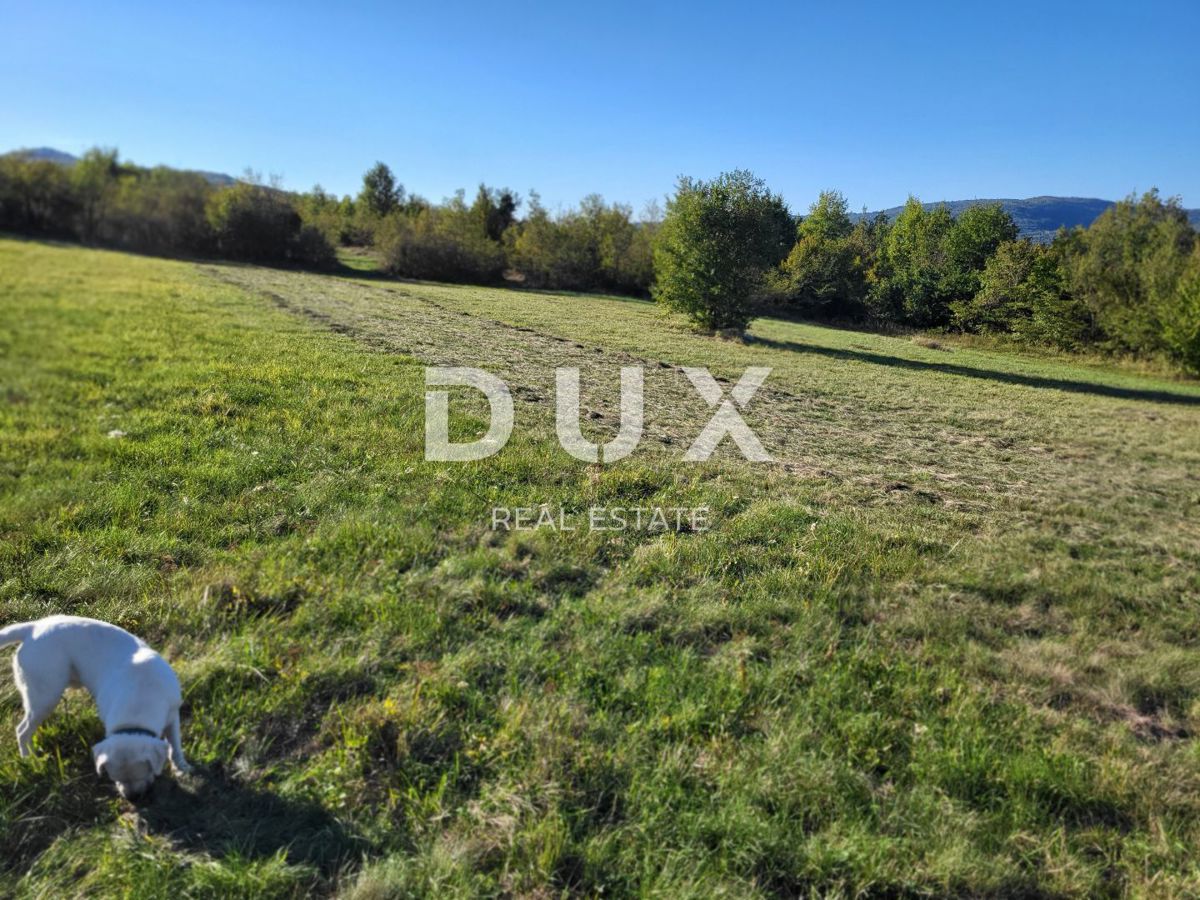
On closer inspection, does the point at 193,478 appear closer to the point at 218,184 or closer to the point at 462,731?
the point at 218,184

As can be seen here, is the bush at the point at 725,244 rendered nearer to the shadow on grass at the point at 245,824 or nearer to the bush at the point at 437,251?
the shadow on grass at the point at 245,824

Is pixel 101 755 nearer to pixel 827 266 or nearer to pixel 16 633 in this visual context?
pixel 16 633

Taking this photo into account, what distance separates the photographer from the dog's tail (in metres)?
2.14

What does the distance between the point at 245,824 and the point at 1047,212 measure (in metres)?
39.9

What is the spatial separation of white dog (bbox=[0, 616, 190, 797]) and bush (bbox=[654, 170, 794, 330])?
24.4 meters

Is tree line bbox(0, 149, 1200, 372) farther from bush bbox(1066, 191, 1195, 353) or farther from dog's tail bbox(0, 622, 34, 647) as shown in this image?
dog's tail bbox(0, 622, 34, 647)

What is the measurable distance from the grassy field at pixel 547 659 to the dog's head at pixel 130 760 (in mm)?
184

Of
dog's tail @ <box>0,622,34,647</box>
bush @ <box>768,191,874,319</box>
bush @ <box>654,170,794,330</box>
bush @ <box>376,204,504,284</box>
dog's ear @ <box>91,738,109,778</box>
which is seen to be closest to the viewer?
dog's ear @ <box>91,738,109,778</box>

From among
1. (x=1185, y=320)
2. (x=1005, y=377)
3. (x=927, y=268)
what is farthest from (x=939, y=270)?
(x=1005, y=377)

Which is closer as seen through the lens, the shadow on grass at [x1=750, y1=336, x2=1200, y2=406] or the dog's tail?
the dog's tail

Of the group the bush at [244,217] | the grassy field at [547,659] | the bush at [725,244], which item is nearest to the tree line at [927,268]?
the bush at [725,244]

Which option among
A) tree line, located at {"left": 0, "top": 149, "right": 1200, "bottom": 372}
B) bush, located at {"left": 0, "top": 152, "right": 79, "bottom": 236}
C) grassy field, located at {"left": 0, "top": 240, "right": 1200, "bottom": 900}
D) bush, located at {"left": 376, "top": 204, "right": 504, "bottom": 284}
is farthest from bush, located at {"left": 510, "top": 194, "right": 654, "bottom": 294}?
bush, located at {"left": 0, "top": 152, "right": 79, "bottom": 236}

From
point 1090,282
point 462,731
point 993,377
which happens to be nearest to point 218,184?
point 462,731

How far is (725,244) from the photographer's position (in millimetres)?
24438
